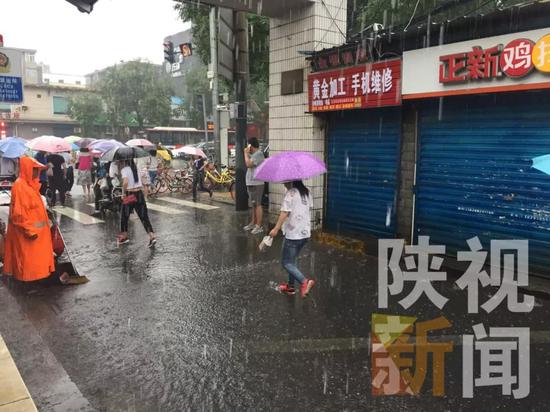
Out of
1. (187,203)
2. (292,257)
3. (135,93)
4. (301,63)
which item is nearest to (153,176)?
(187,203)

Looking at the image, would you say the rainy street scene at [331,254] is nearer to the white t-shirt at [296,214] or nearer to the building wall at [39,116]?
the white t-shirt at [296,214]

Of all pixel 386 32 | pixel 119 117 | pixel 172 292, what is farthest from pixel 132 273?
pixel 119 117

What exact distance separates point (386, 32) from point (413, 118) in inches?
62.5

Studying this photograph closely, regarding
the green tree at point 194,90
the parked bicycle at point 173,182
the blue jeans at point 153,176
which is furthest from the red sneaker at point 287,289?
the green tree at point 194,90

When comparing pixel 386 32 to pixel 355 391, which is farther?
pixel 386 32

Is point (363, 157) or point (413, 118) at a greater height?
point (413, 118)

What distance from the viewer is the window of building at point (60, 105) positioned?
48938 mm

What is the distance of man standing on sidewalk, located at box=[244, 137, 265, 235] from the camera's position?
948cm

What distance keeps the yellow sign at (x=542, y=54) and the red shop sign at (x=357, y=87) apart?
7.08ft

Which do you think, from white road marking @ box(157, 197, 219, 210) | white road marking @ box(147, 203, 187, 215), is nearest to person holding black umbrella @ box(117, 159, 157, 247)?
white road marking @ box(147, 203, 187, 215)

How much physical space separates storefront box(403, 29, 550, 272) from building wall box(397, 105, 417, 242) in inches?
4.2

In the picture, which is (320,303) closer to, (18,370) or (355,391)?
→ (355,391)

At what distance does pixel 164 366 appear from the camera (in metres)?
4.22

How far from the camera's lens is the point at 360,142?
8758mm
